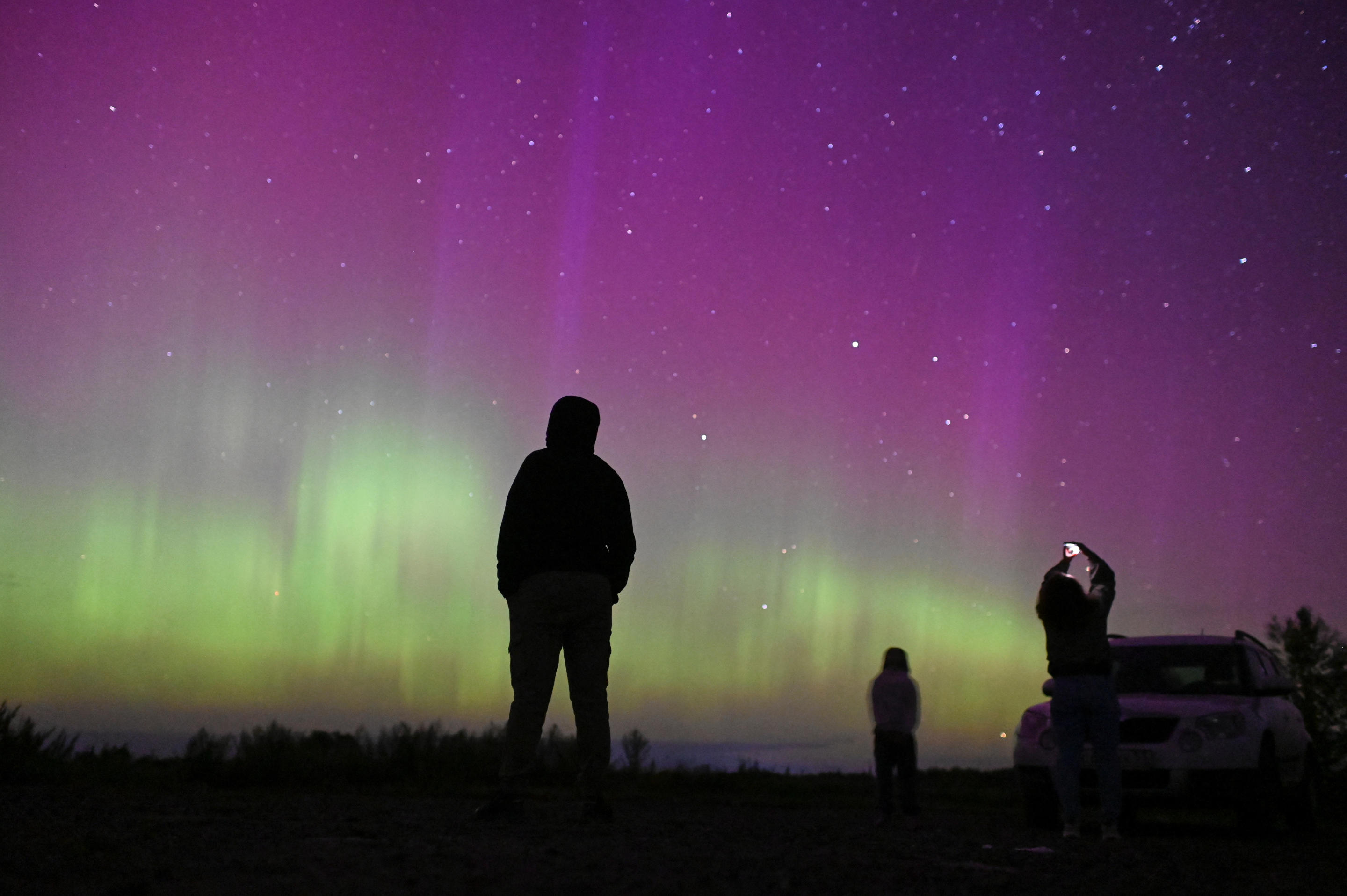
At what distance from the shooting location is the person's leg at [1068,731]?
316 inches

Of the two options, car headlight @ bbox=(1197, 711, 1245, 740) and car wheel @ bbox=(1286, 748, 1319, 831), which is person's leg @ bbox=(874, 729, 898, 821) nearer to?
car headlight @ bbox=(1197, 711, 1245, 740)

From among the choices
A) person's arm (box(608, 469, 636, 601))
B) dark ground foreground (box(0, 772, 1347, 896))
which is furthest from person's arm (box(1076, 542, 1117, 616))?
person's arm (box(608, 469, 636, 601))

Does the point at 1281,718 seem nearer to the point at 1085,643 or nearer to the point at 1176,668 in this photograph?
the point at 1176,668

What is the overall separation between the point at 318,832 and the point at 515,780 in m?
1.16

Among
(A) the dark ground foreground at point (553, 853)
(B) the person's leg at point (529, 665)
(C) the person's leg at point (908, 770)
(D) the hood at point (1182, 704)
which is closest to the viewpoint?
(A) the dark ground foreground at point (553, 853)

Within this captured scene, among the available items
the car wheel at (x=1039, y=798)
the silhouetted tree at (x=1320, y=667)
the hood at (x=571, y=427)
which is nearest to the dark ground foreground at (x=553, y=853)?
the car wheel at (x=1039, y=798)

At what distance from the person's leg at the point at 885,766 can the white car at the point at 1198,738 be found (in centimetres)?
107

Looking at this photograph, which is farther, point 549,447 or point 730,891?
point 549,447

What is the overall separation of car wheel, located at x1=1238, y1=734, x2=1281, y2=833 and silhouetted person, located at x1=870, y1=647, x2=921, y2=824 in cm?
267

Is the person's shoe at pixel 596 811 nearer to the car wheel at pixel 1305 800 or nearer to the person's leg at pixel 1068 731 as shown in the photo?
the person's leg at pixel 1068 731

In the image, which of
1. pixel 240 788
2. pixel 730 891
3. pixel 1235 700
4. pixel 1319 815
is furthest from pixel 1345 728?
pixel 730 891

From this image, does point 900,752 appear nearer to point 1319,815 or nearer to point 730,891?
point 730,891

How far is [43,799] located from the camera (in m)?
7.16

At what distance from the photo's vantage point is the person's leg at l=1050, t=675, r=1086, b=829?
8039mm
